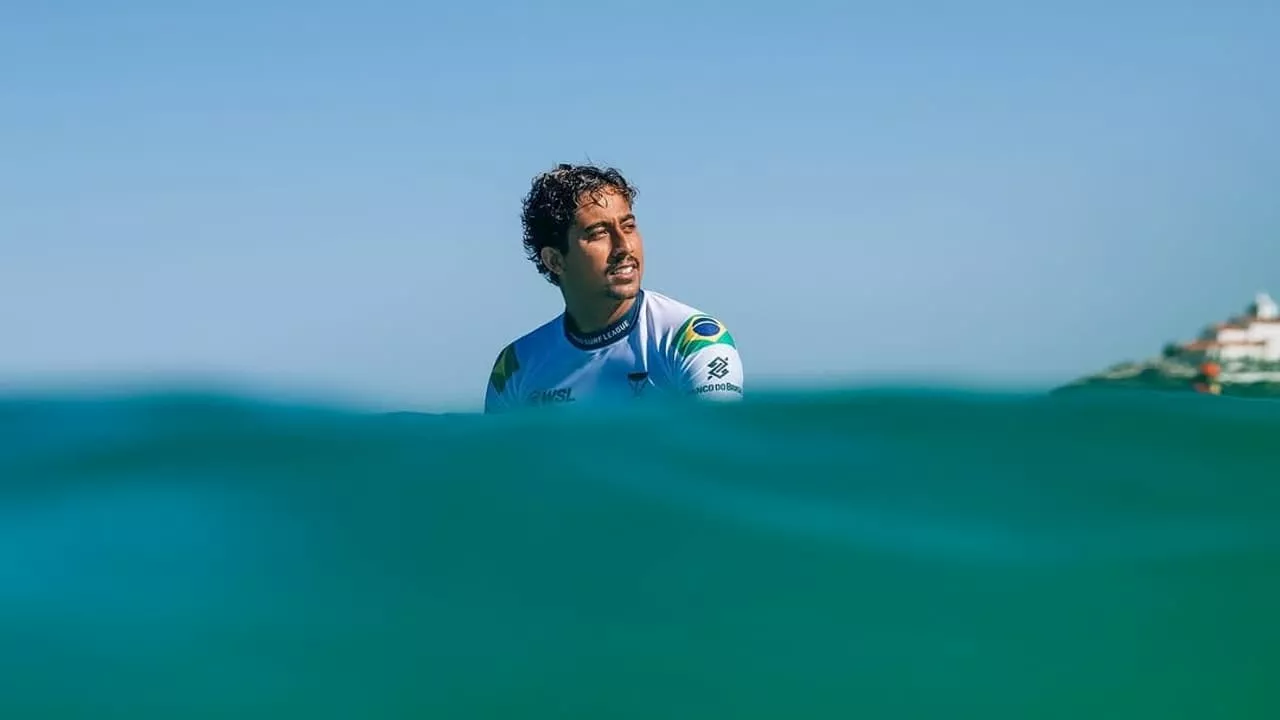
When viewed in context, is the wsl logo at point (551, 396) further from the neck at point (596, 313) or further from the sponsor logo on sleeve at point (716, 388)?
the sponsor logo on sleeve at point (716, 388)

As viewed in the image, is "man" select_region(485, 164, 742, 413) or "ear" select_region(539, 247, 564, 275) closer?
"man" select_region(485, 164, 742, 413)

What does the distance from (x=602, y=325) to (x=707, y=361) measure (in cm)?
80

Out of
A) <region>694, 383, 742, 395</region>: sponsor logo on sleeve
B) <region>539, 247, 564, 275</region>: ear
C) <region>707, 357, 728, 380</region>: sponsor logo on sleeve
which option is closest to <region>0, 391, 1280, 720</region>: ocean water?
<region>694, 383, 742, 395</region>: sponsor logo on sleeve

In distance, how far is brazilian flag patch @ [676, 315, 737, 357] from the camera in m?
7.66

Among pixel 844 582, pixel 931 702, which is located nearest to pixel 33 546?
pixel 844 582

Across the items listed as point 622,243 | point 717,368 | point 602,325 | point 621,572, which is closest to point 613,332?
point 602,325

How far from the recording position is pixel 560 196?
8164 millimetres

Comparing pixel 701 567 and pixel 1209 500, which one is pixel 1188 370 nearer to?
pixel 1209 500

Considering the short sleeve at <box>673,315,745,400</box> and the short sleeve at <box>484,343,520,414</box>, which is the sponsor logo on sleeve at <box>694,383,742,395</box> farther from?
the short sleeve at <box>484,343,520,414</box>

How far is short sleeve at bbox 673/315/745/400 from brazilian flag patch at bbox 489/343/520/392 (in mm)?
1224

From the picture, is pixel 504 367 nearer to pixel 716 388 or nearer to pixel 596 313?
pixel 596 313

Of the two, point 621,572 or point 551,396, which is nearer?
point 621,572

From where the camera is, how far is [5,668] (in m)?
4.63

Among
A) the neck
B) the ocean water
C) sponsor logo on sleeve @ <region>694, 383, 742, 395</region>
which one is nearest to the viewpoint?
the ocean water
